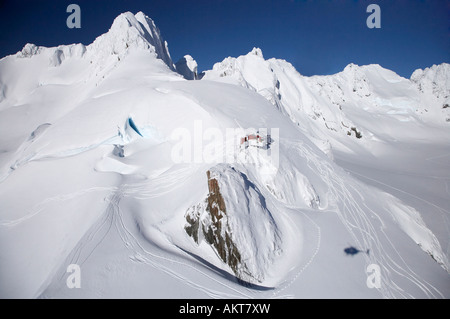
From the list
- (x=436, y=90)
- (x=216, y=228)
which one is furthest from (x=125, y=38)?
(x=436, y=90)

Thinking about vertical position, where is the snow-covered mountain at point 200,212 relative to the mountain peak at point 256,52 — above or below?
below

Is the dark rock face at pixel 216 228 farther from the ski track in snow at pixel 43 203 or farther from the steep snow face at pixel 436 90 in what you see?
the steep snow face at pixel 436 90

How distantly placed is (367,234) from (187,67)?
56855 millimetres

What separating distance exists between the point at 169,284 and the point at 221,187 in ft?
11.5

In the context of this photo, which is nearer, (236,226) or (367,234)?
(236,226)

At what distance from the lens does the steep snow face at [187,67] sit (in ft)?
179

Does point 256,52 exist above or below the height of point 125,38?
above

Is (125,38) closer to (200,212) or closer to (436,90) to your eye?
(200,212)

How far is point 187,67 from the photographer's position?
5512 centimetres

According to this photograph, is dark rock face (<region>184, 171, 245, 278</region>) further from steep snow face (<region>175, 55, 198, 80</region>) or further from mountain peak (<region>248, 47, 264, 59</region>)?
steep snow face (<region>175, 55, 198, 80</region>)

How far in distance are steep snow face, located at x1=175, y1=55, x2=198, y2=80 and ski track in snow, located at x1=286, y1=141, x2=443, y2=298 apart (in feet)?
161

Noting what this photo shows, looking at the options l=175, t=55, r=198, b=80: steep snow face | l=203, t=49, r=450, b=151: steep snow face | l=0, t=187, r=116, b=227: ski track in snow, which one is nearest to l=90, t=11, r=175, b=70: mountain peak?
l=175, t=55, r=198, b=80: steep snow face

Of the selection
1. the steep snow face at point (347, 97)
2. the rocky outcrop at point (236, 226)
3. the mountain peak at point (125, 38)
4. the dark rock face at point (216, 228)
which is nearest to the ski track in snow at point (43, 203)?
the dark rock face at point (216, 228)

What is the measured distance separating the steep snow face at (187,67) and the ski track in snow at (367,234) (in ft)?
161
